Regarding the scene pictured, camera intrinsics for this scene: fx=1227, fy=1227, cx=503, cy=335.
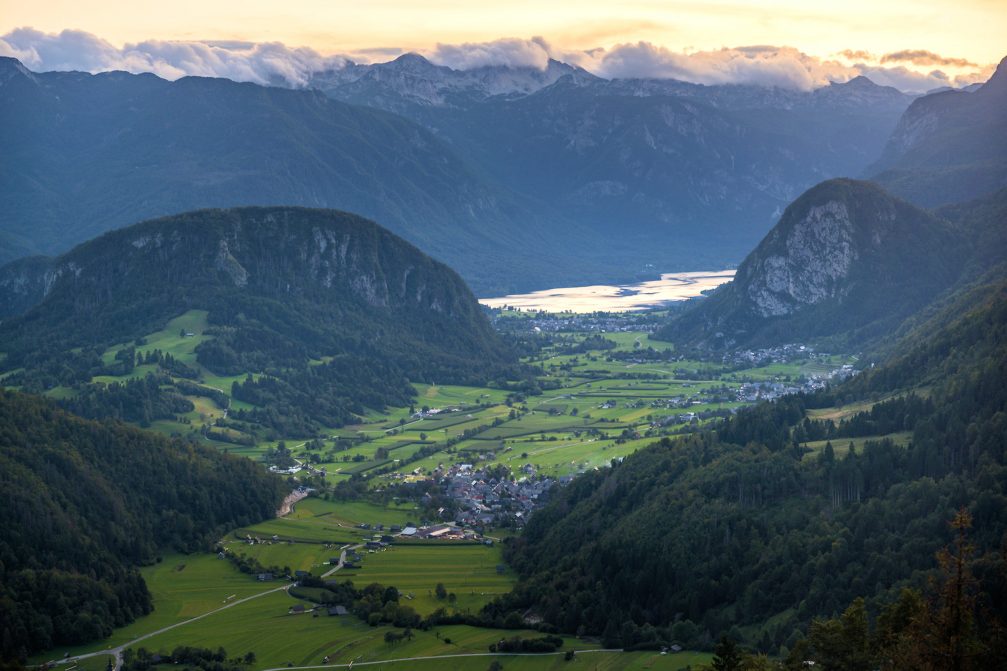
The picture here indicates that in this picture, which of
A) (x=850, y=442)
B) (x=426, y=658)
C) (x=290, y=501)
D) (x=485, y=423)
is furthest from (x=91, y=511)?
(x=485, y=423)

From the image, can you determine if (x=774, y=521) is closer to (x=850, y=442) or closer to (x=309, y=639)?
(x=850, y=442)

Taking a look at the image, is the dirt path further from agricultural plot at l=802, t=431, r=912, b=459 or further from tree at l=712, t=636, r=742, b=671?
tree at l=712, t=636, r=742, b=671

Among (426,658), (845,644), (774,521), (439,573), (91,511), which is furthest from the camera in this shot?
(91,511)

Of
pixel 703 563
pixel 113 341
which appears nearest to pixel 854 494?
pixel 703 563

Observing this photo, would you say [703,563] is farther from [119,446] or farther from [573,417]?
[573,417]

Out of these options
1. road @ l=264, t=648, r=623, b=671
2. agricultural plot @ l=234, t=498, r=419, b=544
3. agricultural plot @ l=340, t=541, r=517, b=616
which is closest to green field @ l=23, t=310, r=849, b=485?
agricultural plot @ l=234, t=498, r=419, b=544
